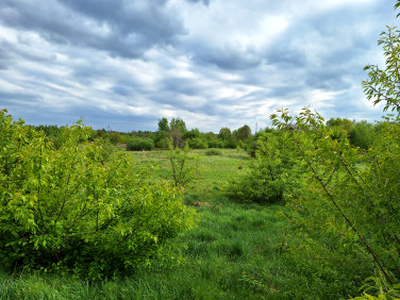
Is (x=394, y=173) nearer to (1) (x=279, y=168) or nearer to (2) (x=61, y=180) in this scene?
(2) (x=61, y=180)

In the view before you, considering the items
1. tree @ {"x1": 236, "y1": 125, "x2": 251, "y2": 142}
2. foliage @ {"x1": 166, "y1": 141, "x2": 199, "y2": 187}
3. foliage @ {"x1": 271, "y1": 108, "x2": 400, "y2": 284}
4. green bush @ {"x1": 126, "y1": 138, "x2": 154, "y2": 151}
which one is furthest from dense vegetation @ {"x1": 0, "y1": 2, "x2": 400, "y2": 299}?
tree @ {"x1": 236, "y1": 125, "x2": 251, "y2": 142}

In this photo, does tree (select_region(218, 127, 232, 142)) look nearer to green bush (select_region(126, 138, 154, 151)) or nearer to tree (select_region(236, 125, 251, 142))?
tree (select_region(236, 125, 251, 142))

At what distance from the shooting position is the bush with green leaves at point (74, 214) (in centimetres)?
337

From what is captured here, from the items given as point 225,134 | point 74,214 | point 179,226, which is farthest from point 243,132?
point 74,214

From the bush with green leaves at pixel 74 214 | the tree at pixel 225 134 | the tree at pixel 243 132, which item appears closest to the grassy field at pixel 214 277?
the bush with green leaves at pixel 74 214

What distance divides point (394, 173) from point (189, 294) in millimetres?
3254

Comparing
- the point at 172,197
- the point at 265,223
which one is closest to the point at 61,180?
the point at 172,197

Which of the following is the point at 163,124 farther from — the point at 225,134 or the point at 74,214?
the point at 74,214

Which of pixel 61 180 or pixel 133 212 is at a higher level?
pixel 61 180

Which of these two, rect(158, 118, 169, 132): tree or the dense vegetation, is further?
rect(158, 118, 169, 132): tree

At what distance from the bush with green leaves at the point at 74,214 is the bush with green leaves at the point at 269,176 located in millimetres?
7381

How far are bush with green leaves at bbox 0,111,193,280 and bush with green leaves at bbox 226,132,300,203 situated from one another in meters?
7.38

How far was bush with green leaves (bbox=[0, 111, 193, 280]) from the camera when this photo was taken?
133 inches

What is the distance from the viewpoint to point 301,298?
11.4ft
